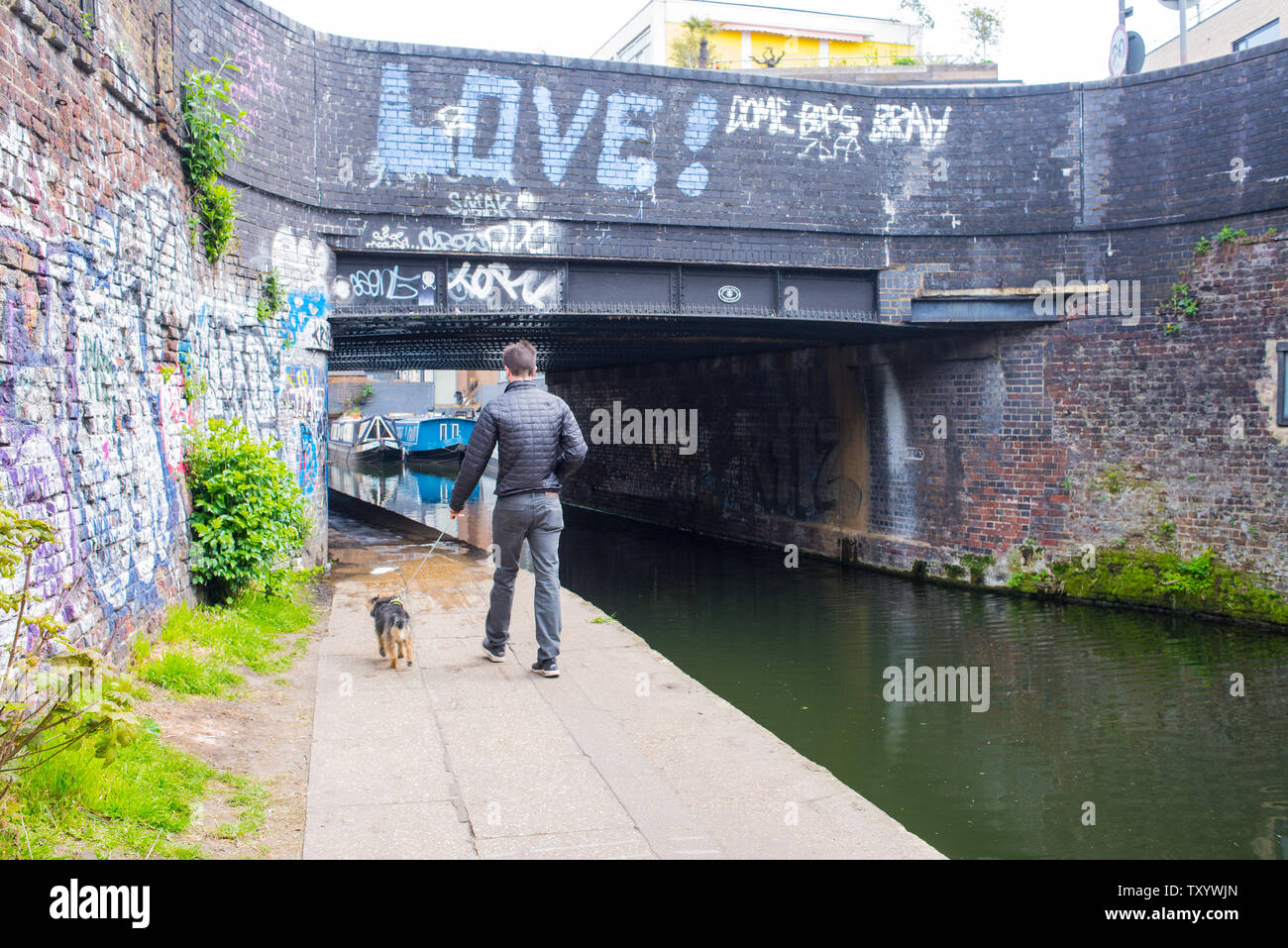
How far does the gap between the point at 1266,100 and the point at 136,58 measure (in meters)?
11.3

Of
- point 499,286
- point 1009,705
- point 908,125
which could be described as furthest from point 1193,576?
point 499,286

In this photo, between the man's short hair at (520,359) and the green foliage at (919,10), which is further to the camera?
the green foliage at (919,10)

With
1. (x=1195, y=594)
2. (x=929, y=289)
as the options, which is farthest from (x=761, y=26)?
(x=1195, y=594)

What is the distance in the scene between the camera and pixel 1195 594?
11.6 meters

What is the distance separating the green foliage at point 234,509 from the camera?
7.36 meters

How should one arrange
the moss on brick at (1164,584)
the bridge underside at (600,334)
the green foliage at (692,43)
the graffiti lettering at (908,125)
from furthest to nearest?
the green foliage at (692,43), the graffiti lettering at (908,125), the bridge underside at (600,334), the moss on brick at (1164,584)

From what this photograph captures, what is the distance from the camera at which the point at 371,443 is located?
43.0 m

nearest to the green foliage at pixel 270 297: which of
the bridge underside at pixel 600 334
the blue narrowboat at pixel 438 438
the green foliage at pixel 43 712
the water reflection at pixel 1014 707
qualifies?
the bridge underside at pixel 600 334

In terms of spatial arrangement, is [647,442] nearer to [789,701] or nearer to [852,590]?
[852,590]

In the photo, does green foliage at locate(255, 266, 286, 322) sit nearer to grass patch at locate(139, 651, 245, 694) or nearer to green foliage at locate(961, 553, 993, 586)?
grass patch at locate(139, 651, 245, 694)

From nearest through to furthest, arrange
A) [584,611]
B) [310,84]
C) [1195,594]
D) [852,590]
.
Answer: [584,611] → [310,84] → [1195,594] → [852,590]

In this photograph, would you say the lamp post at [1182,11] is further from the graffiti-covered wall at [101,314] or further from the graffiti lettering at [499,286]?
the graffiti-covered wall at [101,314]

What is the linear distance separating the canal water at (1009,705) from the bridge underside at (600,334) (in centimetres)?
357

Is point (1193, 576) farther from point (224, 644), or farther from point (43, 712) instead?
point (43, 712)
